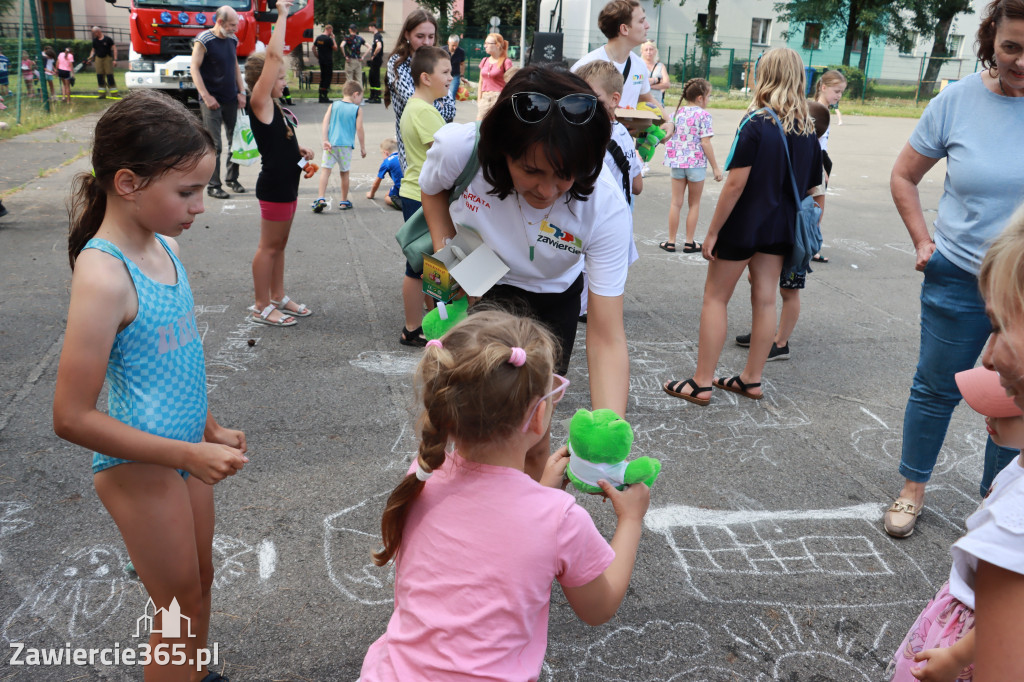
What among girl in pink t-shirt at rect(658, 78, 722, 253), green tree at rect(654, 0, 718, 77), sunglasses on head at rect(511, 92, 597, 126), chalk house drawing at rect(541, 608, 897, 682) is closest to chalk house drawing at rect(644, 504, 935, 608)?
chalk house drawing at rect(541, 608, 897, 682)

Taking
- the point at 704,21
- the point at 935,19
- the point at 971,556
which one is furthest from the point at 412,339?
the point at 704,21

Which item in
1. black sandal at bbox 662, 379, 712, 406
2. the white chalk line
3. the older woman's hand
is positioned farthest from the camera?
black sandal at bbox 662, 379, 712, 406

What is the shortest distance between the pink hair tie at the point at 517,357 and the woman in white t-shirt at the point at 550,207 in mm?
730

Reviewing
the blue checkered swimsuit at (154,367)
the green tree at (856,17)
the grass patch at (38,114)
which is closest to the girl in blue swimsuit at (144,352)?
the blue checkered swimsuit at (154,367)

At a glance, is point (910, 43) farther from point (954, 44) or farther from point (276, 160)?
point (276, 160)

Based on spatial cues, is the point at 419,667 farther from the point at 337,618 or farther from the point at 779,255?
the point at 779,255

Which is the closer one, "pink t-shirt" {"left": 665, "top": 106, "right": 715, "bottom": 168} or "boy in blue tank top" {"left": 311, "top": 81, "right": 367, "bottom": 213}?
"pink t-shirt" {"left": 665, "top": 106, "right": 715, "bottom": 168}

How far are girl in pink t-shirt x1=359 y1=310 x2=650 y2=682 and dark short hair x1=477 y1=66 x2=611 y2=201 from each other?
619 mm

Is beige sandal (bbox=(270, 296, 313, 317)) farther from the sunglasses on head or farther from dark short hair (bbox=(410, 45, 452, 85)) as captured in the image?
the sunglasses on head

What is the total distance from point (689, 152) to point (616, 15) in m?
1.88

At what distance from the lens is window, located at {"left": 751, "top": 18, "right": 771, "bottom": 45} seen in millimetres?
41750

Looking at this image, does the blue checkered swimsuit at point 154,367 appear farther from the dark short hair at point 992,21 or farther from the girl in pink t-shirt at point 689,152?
the girl in pink t-shirt at point 689,152

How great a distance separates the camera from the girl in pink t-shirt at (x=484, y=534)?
1413mm

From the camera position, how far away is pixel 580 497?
330 cm
